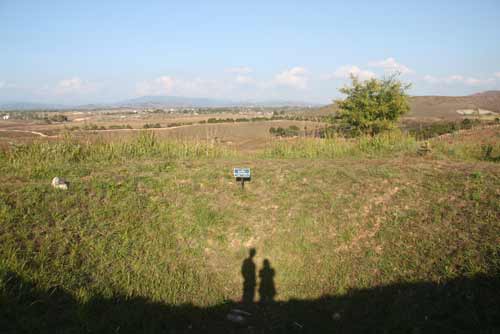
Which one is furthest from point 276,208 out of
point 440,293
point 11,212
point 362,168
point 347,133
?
point 347,133

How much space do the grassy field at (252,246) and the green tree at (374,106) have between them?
6.44m

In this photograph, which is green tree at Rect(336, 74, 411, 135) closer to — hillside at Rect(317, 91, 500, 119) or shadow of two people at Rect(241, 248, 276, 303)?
shadow of two people at Rect(241, 248, 276, 303)

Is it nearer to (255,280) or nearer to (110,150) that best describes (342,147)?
(255,280)

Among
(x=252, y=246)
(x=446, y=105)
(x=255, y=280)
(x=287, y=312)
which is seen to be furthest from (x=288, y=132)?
(x=446, y=105)

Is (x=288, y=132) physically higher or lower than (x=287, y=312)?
higher

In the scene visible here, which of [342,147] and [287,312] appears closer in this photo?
[287,312]

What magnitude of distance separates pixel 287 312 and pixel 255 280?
0.79 metres

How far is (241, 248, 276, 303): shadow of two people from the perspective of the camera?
4.91 meters

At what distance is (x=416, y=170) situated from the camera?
707 centimetres

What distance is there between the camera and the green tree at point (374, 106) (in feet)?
45.6

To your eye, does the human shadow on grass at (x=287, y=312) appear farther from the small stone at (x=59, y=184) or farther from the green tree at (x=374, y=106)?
the green tree at (x=374, y=106)

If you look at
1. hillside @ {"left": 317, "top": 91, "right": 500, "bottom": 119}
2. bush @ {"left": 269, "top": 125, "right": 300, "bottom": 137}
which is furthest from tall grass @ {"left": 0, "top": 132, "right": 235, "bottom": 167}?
hillside @ {"left": 317, "top": 91, "right": 500, "bottom": 119}

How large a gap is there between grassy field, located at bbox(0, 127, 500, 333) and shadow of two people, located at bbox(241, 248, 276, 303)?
34 mm

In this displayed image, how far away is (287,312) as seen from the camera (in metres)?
4.59
